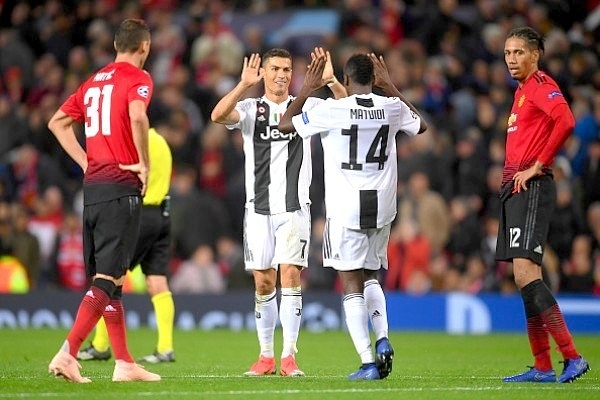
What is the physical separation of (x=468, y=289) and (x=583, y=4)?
594cm

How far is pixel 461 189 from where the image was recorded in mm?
20328

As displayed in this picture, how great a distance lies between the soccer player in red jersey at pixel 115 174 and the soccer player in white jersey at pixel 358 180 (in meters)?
1.31

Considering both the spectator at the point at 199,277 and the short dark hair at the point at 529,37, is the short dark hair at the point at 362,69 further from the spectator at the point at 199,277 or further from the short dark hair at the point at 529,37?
the spectator at the point at 199,277

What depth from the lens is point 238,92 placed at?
35.6 feet

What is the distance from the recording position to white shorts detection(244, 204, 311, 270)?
11258 millimetres

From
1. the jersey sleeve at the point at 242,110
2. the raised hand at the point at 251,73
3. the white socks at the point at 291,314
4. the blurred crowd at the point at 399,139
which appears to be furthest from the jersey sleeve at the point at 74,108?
the blurred crowd at the point at 399,139

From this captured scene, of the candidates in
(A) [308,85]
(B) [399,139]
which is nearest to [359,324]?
(A) [308,85]

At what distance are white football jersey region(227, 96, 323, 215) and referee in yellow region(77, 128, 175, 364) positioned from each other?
7.36ft

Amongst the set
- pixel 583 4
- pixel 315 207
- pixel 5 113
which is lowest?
pixel 315 207

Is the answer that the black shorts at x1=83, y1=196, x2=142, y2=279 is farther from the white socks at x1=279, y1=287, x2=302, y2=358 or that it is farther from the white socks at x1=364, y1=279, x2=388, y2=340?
the white socks at x1=364, y1=279, x2=388, y2=340

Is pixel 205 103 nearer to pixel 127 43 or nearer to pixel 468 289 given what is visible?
pixel 468 289

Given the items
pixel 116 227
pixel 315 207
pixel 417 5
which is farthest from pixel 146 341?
pixel 417 5

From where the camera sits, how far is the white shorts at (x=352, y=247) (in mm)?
10492

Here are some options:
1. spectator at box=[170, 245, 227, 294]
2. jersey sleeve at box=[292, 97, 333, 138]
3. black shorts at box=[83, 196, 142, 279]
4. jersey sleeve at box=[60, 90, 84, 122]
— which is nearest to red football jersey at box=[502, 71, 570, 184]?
jersey sleeve at box=[292, 97, 333, 138]
